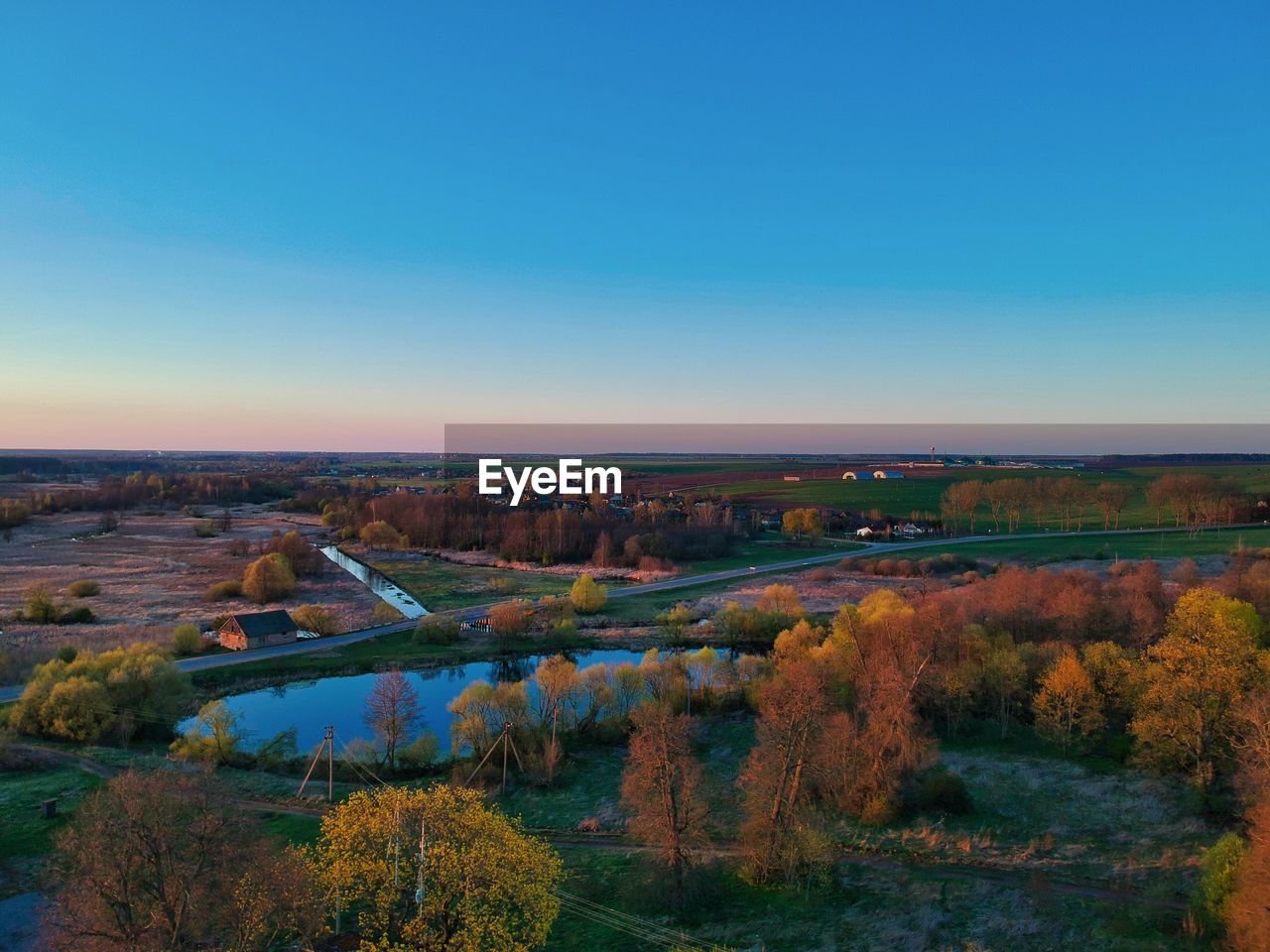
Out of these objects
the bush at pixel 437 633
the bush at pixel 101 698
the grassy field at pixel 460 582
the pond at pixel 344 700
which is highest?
the bush at pixel 101 698

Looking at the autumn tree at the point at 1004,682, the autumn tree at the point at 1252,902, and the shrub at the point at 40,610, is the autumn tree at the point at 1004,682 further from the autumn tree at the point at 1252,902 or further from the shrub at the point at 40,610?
the shrub at the point at 40,610

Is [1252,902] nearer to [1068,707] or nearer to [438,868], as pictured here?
[1068,707]

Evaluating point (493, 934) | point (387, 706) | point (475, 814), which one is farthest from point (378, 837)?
point (387, 706)

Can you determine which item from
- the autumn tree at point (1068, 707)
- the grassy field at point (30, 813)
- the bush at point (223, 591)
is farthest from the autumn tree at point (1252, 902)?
the bush at point (223, 591)

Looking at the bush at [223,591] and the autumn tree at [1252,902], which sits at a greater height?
the autumn tree at [1252,902]

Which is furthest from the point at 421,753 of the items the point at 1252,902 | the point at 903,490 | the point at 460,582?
the point at 903,490

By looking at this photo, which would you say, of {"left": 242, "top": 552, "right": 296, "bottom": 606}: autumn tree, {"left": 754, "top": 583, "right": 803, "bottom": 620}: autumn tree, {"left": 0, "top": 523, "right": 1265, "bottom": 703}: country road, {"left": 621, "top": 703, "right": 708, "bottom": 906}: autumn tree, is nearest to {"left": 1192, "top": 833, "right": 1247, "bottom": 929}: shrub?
{"left": 621, "top": 703, "right": 708, "bottom": 906}: autumn tree
